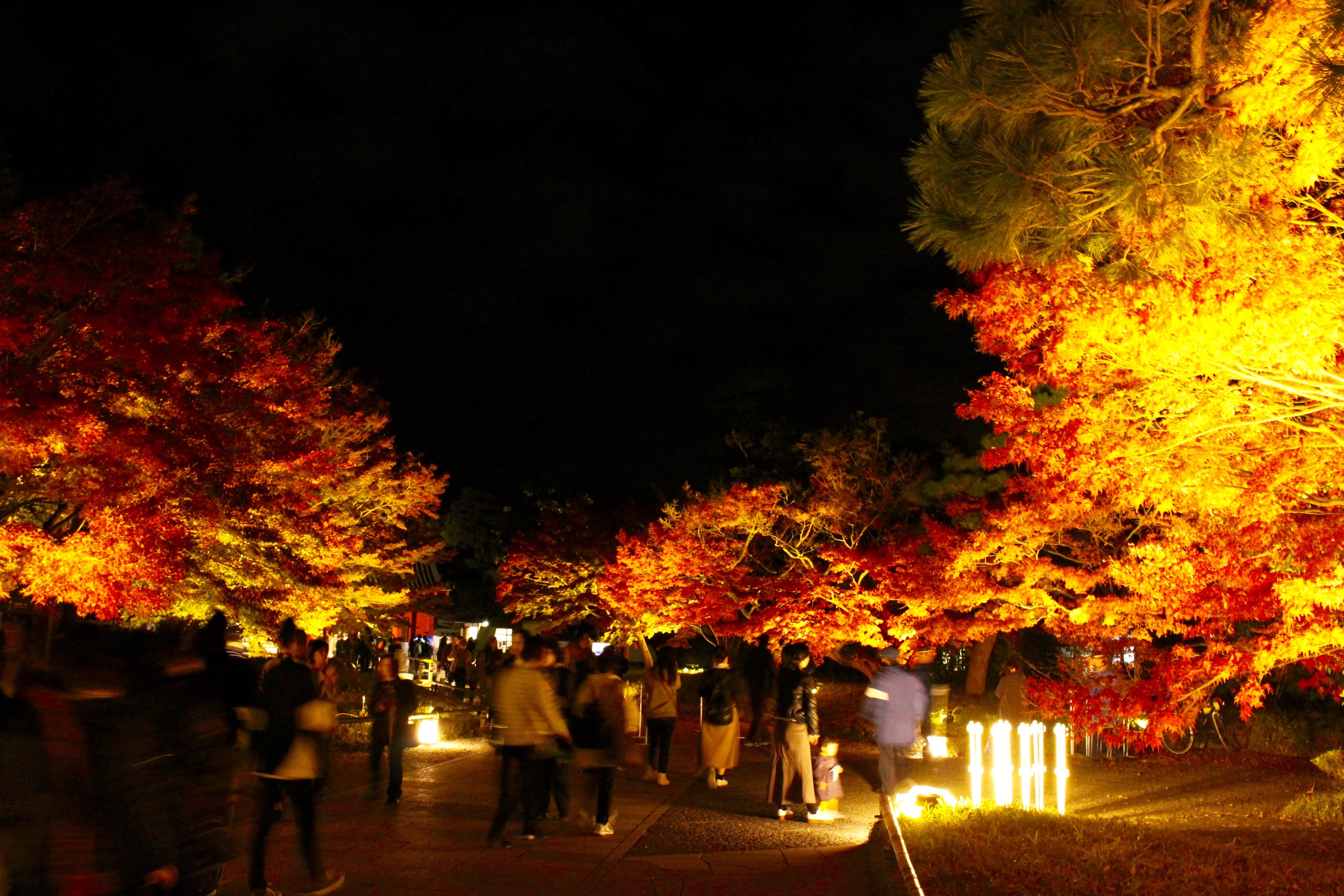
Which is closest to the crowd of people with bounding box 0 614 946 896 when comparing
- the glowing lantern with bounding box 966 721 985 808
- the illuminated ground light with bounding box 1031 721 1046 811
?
the glowing lantern with bounding box 966 721 985 808

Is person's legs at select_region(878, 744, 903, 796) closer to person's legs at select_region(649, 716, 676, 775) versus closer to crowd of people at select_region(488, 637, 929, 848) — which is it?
crowd of people at select_region(488, 637, 929, 848)

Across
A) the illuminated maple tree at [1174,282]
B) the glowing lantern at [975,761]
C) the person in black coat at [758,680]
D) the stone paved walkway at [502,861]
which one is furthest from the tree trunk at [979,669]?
the stone paved walkway at [502,861]

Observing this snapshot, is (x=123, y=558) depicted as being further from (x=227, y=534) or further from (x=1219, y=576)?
(x=1219, y=576)

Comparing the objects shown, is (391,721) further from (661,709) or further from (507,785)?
(661,709)

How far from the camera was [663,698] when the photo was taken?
12.6 m

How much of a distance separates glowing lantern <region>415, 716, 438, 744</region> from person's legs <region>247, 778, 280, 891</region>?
926 centimetres

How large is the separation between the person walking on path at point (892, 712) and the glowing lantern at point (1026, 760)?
3.07 ft

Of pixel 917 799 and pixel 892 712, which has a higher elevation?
pixel 892 712

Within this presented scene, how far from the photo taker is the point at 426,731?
16.0 m

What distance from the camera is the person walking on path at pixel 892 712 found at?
1009cm

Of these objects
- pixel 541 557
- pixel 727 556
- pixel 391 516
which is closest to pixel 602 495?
pixel 541 557

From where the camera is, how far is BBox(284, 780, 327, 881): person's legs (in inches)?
263

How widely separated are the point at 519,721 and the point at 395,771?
2724 millimetres

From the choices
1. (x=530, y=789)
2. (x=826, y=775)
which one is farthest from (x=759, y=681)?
(x=530, y=789)
